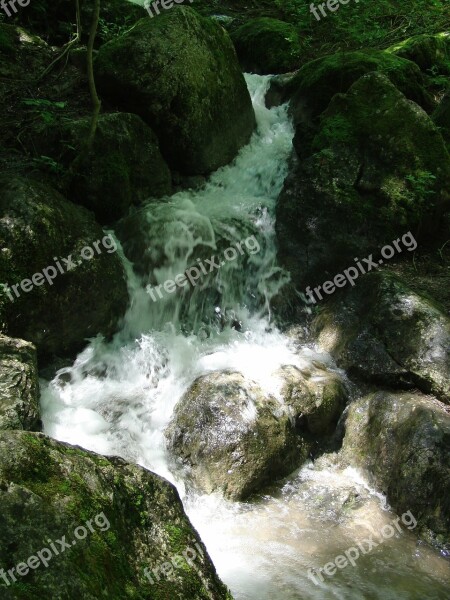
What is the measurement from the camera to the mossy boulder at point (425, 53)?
10.2m

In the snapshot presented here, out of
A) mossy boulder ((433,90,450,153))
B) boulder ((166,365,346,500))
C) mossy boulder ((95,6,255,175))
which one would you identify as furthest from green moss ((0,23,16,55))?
mossy boulder ((433,90,450,153))

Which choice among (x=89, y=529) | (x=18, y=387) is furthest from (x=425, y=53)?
(x=89, y=529)

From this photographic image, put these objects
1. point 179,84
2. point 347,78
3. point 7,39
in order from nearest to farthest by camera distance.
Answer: point 179,84 → point 7,39 → point 347,78

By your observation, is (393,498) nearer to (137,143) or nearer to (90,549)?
(90,549)

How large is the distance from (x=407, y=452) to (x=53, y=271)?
369 cm

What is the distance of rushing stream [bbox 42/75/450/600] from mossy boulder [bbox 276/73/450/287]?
0.48m

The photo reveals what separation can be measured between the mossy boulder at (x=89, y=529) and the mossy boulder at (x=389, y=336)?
3.53 m

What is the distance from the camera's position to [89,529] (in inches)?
77.5

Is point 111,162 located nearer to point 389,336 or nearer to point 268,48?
point 389,336

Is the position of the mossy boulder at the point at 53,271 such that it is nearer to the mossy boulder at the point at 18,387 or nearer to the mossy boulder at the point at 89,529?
the mossy boulder at the point at 18,387

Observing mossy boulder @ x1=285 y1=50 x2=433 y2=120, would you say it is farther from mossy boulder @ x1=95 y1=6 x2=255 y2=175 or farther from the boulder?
the boulder

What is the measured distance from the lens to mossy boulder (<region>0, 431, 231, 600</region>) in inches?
68.2

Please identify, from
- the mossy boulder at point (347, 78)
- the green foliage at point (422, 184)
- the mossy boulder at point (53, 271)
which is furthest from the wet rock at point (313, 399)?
the mossy boulder at point (347, 78)

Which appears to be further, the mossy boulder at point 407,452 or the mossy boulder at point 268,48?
the mossy boulder at point 268,48
